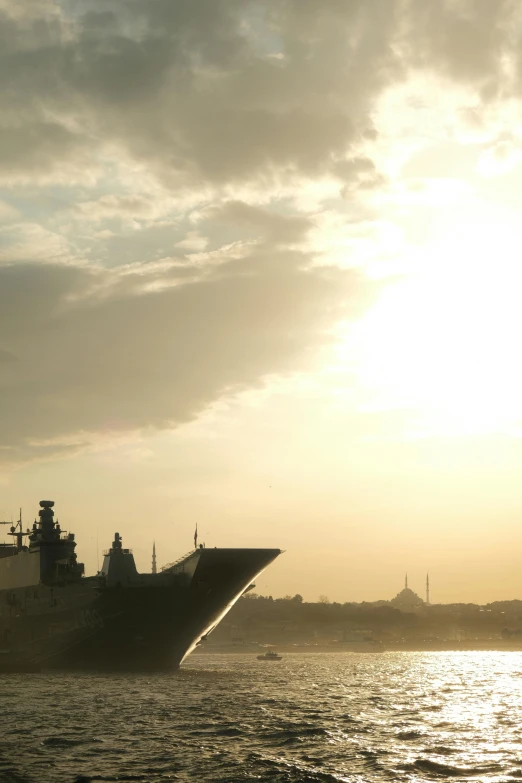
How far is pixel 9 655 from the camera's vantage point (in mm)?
80938

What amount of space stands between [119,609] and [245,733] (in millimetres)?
34960

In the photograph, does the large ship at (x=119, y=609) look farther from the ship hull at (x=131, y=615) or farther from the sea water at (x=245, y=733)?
the sea water at (x=245, y=733)

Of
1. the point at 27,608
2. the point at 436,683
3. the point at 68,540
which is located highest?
the point at 68,540

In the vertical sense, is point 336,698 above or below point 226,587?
below

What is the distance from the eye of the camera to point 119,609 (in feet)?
243

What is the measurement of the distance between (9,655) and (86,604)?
40.3ft

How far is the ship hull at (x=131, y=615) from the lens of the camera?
7419 cm

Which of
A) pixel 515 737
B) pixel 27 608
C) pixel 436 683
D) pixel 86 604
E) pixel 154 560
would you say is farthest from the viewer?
pixel 154 560

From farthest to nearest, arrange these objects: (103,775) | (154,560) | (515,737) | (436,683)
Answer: (154,560), (436,683), (515,737), (103,775)

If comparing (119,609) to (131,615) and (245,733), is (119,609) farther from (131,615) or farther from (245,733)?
(245,733)

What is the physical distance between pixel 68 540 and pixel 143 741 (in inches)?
1896

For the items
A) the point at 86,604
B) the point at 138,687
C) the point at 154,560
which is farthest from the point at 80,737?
the point at 154,560

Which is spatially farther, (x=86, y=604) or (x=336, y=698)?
(x=86, y=604)

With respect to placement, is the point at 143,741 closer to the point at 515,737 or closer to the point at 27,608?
the point at 515,737
